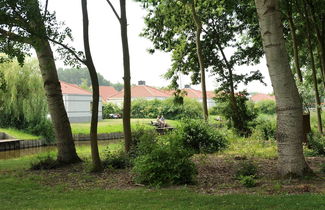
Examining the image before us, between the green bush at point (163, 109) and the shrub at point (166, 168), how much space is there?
1583 inches

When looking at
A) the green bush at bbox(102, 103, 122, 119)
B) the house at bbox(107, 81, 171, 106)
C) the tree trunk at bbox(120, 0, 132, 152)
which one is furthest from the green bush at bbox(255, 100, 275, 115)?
the tree trunk at bbox(120, 0, 132, 152)

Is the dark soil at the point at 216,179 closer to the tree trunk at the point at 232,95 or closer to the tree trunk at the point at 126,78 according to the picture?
the tree trunk at the point at 126,78

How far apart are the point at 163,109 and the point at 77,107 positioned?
1214cm

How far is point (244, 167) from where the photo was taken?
7.34 m

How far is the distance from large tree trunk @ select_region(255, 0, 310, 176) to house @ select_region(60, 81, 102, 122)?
39323mm

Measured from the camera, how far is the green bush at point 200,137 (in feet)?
43.9

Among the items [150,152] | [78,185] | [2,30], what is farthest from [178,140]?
[2,30]

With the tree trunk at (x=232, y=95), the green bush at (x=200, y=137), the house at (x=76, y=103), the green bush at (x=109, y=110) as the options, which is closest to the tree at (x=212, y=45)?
the tree trunk at (x=232, y=95)

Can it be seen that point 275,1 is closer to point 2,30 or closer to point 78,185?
point 78,185

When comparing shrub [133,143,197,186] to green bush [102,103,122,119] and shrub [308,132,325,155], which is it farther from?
green bush [102,103,122,119]

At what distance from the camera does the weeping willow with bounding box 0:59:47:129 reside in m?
28.2

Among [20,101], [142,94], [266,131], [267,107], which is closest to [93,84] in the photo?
[266,131]

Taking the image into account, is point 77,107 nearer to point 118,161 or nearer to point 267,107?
point 267,107

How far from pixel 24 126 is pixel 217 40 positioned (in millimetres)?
17372
